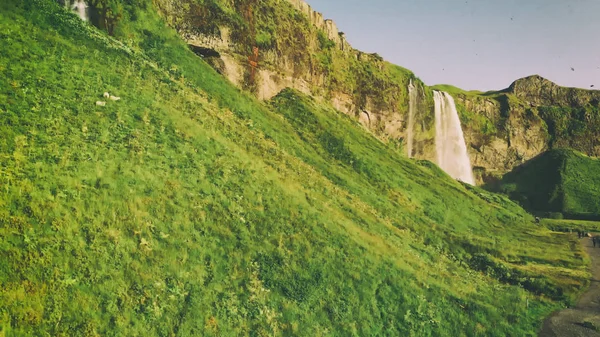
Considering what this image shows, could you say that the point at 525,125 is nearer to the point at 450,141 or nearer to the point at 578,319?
the point at 450,141

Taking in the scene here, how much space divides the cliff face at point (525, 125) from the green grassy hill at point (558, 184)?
3613 mm

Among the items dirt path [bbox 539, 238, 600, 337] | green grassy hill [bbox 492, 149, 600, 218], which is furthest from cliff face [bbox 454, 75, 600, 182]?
dirt path [bbox 539, 238, 600, 337]

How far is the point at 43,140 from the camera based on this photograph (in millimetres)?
15414

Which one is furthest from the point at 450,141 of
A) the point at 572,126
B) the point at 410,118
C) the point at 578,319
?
the point at 578,319

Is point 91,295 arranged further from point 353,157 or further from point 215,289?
point 353,157

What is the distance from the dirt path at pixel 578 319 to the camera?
20.4m

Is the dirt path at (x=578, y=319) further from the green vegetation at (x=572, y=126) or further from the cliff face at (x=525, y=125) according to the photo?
the green vegetation at (x=572, y=126)

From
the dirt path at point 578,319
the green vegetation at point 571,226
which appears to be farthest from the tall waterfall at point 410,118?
the dirt path at point 578,319

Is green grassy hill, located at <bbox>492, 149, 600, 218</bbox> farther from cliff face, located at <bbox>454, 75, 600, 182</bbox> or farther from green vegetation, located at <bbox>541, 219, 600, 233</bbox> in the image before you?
green vegetation, located at <bbox>541, 219, 600, 233</bbox>

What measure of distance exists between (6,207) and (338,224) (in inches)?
594

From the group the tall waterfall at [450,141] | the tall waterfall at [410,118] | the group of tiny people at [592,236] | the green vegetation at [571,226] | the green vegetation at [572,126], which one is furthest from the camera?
the green vegetation at [572,126]

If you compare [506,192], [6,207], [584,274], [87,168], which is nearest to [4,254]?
[6,207]

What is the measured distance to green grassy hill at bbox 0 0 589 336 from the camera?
1206cm

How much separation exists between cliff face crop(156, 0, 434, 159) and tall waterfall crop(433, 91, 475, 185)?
2.74 meters
